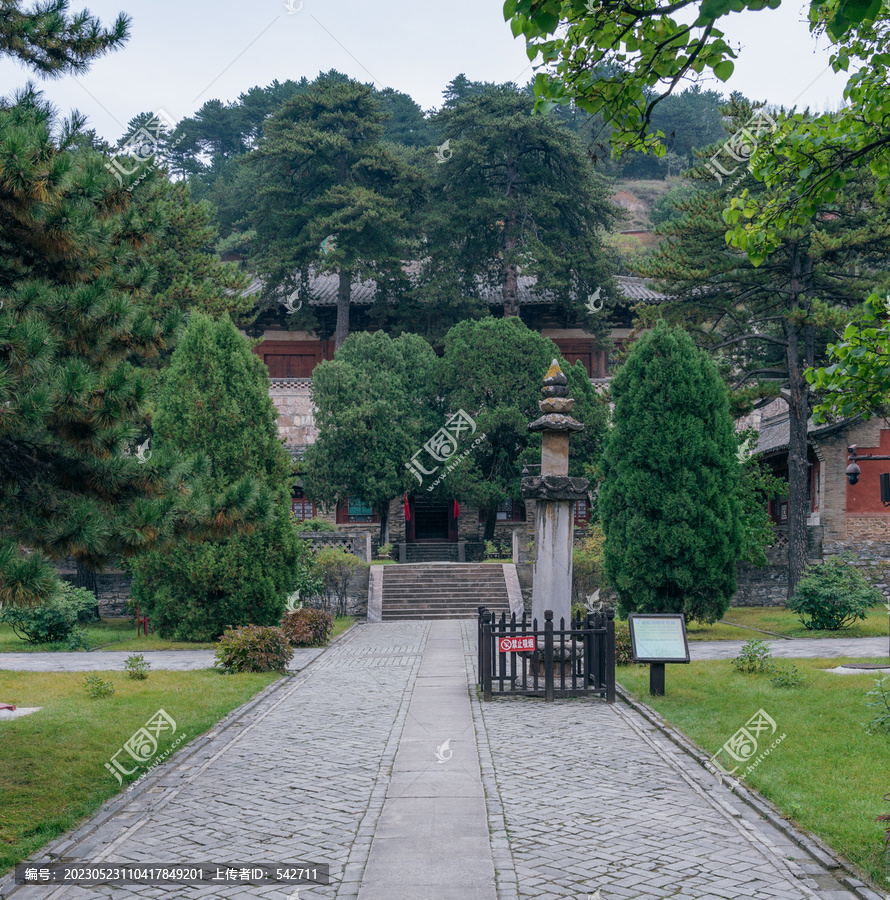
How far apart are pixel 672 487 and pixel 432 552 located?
14040 mm

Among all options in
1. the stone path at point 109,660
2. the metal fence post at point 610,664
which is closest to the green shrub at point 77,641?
the stone path at point 109,660

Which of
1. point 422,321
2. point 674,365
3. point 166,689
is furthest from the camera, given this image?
point 422,321

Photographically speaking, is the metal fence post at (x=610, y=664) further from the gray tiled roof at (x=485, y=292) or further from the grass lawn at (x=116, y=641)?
the gray tiled roof at (x=485, y=292)

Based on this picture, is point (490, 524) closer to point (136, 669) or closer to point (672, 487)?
point (672, 487)

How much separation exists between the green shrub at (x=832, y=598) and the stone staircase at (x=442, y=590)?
27.1 ft

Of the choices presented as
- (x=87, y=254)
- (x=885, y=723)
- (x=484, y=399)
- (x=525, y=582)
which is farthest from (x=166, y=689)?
(x=484, y=399)

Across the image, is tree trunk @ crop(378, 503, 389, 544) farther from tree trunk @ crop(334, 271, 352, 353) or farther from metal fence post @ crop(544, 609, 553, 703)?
metal fence post @ crop(544, 609, 553, 703)

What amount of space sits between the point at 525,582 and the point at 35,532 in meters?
21.4

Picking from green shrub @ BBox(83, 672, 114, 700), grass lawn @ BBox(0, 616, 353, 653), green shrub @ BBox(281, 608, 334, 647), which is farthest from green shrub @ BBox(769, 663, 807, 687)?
grass lawn @ BBox(0, 616, 353, 653)

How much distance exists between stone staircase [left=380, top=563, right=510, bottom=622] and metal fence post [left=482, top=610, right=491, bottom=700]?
43.0 feet

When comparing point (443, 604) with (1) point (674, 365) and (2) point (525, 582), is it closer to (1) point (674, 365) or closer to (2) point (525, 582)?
(2) point (525, 582)

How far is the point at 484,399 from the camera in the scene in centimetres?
3094

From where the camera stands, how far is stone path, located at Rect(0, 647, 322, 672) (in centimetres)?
1584

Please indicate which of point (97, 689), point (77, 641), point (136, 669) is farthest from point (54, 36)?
point (77, 641)
